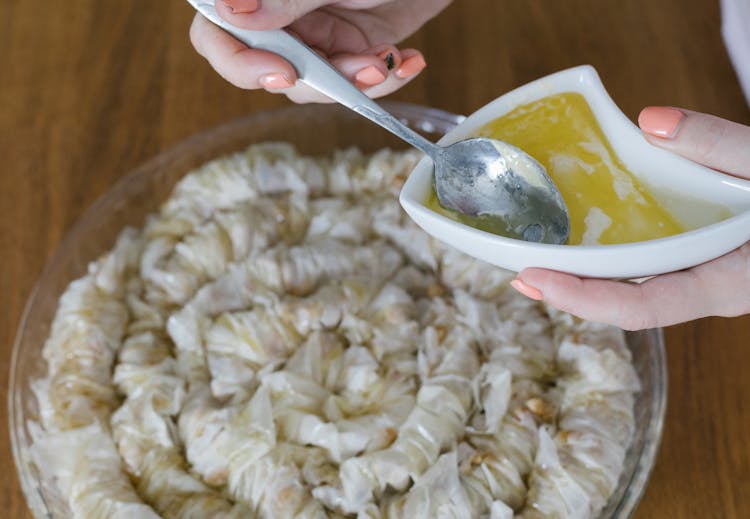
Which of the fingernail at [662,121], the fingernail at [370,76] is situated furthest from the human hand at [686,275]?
the fingernail at [370,76]

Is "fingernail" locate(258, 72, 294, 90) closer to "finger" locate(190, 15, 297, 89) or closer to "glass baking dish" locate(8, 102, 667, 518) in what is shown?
"finger" locate(190, 15, 297, 89)

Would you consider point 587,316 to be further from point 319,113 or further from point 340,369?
point 319,113

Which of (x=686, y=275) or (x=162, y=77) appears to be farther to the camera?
(x=162, y=77)

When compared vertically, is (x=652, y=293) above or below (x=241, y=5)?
below

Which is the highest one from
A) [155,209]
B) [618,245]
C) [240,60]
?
[240,60]

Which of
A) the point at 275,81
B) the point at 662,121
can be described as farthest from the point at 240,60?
the point at 662,121

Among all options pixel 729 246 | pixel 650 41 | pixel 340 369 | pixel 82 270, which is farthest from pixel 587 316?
pixel 650 41

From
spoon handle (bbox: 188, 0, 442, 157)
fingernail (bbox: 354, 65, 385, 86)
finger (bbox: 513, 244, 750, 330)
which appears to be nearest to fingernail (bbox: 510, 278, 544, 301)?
finger (bbox: 513, 244, 750, 330)

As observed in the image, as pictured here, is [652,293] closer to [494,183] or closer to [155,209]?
[494,183]

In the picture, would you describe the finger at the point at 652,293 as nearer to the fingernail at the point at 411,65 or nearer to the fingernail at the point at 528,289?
the fingernail at the point at 528,289
